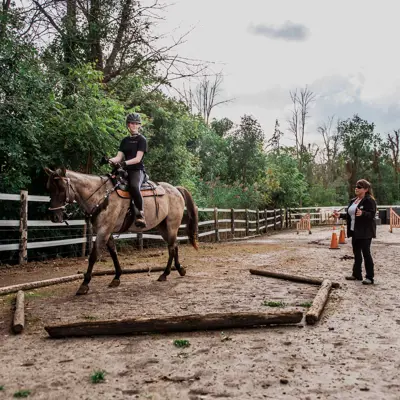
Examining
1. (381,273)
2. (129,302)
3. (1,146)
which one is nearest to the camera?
(129,302)

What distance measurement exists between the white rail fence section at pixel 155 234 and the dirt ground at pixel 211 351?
282cm

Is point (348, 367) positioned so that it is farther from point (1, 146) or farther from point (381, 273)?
point (1, 146)

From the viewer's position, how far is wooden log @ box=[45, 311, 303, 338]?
13.4ft

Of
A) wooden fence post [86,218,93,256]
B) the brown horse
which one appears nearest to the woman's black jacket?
the brown horse

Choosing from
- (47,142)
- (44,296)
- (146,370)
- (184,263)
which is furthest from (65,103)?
(146,370)

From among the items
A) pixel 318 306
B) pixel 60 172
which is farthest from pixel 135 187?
pixel 318 306

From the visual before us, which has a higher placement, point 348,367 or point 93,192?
point 93,192

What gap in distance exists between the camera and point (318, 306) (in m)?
4.81

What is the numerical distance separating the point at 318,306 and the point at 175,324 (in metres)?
1.74

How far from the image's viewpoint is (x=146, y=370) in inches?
127

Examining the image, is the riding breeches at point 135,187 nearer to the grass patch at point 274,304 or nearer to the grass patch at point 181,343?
the grass patch at point 274,304

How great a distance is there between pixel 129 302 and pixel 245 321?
1956 mm

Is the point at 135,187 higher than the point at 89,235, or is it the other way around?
the point at 135,187

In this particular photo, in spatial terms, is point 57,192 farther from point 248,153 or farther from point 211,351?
point 248,153
